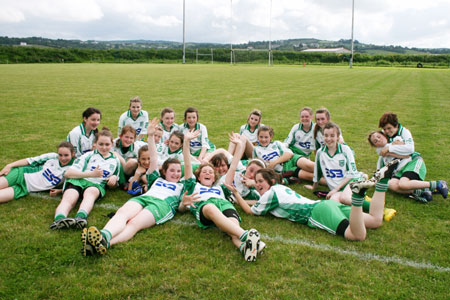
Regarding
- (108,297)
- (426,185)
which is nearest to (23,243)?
(108,297)

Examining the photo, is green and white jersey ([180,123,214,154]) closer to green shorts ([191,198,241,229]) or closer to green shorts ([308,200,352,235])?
green shorts ([191,198,241,229])

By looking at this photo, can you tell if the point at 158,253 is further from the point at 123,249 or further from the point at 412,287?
the point at 412,287

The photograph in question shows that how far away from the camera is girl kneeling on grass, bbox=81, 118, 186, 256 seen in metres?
3.18

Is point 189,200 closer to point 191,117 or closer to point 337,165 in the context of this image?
point 337,165

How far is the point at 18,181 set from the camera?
184 inches

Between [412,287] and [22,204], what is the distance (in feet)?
15.1

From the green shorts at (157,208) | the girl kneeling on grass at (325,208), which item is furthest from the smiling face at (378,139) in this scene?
the green shorts at (157,208)

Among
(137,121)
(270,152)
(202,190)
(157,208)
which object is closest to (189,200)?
(202,190)

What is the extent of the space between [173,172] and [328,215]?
2.03 meters

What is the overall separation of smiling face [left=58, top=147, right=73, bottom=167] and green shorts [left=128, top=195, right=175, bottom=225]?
1.46m

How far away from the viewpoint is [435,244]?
3570 millimetres

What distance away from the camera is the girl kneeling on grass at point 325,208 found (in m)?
3.45

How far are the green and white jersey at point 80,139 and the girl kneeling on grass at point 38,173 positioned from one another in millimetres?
570

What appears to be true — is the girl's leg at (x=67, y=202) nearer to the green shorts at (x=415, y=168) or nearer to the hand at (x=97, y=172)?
the hand at (x=97, y=172)
